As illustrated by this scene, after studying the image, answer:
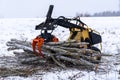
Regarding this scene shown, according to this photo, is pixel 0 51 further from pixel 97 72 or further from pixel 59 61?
pixel 97 72

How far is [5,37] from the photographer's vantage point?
22.0 meters

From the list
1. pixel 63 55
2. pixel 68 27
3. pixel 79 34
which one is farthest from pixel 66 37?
pixel 63 55

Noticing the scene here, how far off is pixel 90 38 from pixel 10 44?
8.46 ft

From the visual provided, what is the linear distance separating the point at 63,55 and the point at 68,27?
129 cm

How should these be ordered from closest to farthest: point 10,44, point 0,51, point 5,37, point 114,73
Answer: point 114,73, point 10,44, point 0,51, point 5,37

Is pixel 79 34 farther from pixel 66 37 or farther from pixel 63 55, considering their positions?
pixel 66 37

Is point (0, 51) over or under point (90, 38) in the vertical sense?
under

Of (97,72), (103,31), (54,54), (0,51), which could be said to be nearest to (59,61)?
(54,54)

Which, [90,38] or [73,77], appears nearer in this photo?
[73,77]

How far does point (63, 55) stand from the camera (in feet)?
41.5

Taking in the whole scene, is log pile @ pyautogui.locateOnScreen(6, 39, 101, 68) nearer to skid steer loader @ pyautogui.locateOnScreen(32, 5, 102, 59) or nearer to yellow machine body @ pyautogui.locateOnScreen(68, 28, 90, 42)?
skid steer loader @ pyautogui.locateOnScreen(32, 5, 102, 59)

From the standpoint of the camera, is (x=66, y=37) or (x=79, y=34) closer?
(x=79, y=34)

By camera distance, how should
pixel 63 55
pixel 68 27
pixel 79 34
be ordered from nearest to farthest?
→ 1. pixel 63 55
2. pixel 68 27
3. pixel 79 34

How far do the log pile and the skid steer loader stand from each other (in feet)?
0.79
